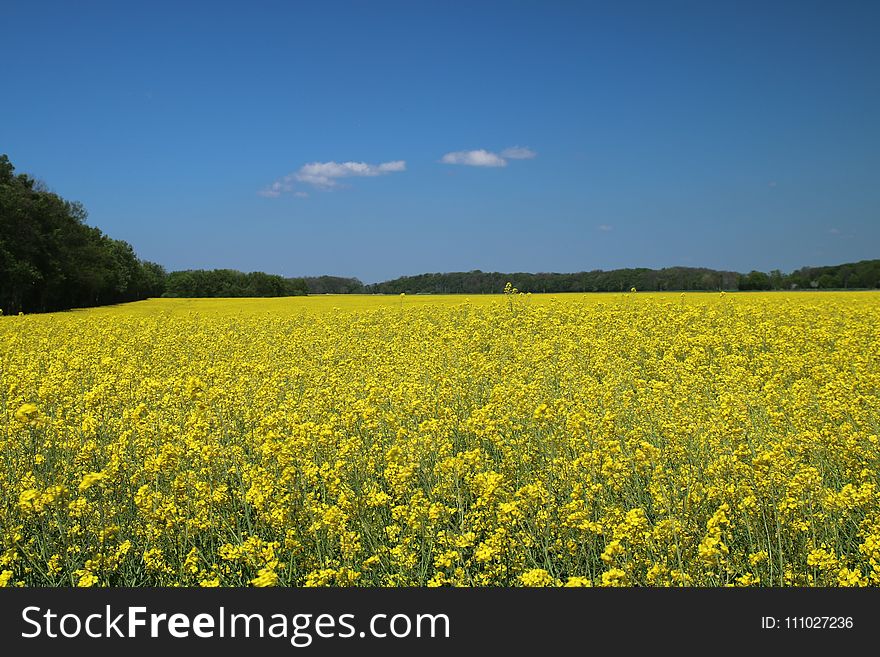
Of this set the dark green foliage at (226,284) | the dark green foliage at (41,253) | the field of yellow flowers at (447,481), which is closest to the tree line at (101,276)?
the dark green foliage at (41,253)

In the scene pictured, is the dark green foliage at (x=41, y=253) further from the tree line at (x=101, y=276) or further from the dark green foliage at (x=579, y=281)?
the dark green foliage at (x=579, y=281)

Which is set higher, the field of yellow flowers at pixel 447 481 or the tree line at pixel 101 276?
the tree line at pixel 101 276

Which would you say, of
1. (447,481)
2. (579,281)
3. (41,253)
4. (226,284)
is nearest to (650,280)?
(579,281)

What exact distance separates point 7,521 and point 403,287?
56.8 metres

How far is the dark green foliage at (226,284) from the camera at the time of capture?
288ft

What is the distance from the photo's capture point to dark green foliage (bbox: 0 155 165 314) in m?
40.2

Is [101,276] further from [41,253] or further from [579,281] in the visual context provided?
[579,281]

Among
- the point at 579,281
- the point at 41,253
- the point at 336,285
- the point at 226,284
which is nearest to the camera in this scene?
the point at 41,253

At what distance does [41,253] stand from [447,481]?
155 ft

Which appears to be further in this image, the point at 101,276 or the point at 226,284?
the point at 226,284

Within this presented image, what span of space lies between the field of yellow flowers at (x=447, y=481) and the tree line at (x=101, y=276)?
34.9 m

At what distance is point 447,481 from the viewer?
509 cm

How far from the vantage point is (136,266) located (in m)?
80.2

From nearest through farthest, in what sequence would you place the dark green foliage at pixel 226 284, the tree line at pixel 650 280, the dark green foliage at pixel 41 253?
the dark green foliage at pixel 41 253 → the tree line at pixel 650 280 → the dark green foliage at pixel 226 284
